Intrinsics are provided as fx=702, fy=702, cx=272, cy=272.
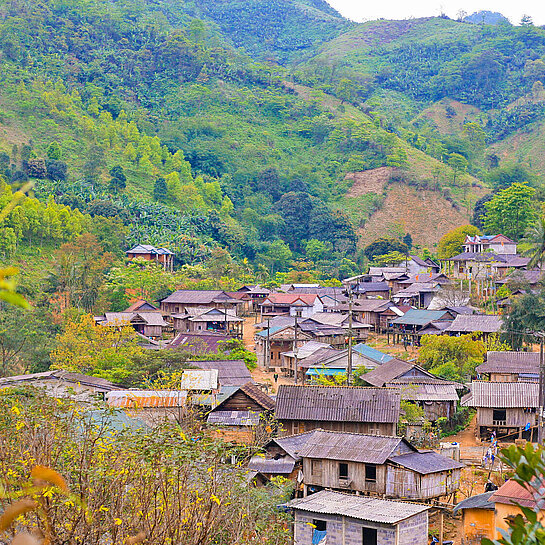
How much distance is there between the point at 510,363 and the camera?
2945 cm

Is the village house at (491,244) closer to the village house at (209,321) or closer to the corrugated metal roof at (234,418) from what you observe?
the village house at (209,321)

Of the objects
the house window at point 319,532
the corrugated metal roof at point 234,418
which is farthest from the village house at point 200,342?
the house window at point 319,532

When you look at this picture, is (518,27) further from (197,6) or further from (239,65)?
(197,6)

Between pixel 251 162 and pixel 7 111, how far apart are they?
31.0 m

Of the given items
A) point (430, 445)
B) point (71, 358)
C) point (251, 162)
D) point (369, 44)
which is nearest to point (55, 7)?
point (251, 162)

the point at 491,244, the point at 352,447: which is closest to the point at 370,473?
the point at 352,447

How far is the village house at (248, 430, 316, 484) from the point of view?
65.8 feet

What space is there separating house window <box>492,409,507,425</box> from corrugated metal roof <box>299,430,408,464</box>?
289 inches

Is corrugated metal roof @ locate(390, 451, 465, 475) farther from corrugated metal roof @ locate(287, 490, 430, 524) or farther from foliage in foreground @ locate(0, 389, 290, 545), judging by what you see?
foliage in foreground @ locate(0, 389, 290, 545)

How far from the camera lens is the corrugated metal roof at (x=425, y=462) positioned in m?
18.5

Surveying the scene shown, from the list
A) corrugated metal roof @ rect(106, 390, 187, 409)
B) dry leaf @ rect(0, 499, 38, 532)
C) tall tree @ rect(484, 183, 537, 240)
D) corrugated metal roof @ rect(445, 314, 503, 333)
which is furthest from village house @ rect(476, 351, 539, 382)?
tall tree @ rect(484, 183, 537, 240)

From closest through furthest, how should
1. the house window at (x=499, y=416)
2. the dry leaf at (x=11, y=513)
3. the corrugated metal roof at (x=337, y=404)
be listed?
the dry leaf at (x=11, y=513), the corrugated metal roof at (x=337, y=404), the house window at (x=499, y=416)

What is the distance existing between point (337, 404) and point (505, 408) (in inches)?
262

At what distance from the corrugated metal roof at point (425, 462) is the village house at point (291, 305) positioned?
97.9 feet
